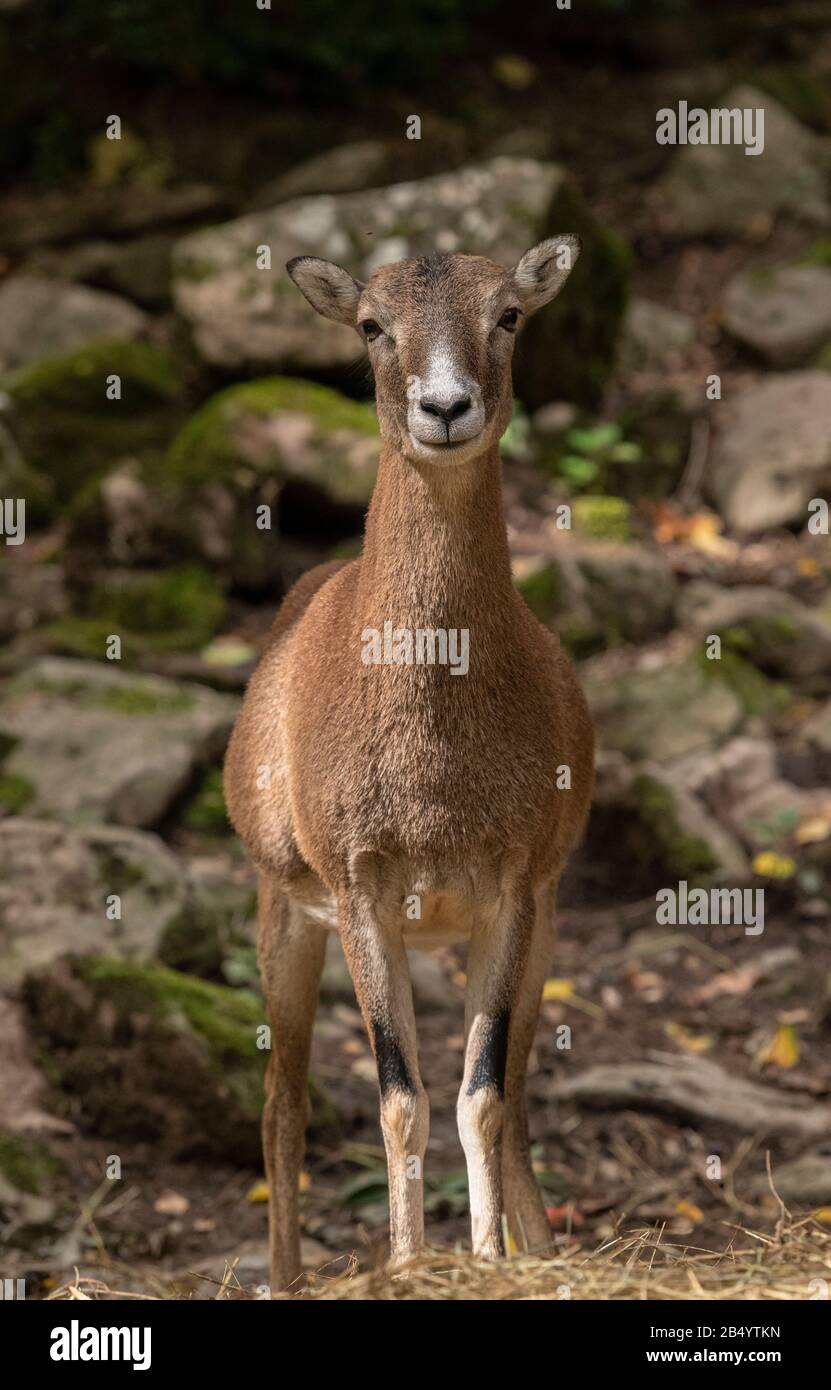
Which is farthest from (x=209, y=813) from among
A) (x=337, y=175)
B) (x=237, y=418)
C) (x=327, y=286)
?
(x=337, y=175)

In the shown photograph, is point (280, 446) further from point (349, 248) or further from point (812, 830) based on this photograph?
point (812, 830)

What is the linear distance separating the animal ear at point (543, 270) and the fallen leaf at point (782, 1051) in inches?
191

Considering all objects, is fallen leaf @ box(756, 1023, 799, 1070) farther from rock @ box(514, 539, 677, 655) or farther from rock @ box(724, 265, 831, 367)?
rock @ box(724, 265, 831, 367)

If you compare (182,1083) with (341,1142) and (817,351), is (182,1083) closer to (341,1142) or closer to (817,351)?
(341,1142)

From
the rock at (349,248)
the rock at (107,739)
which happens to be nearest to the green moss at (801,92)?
the rock at (349,248)

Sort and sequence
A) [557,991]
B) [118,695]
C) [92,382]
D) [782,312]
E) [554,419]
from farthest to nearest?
[782,312], [92,382], [554,419], [118,695], [557,991]

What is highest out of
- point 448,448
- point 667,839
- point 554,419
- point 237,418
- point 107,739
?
point 554,419

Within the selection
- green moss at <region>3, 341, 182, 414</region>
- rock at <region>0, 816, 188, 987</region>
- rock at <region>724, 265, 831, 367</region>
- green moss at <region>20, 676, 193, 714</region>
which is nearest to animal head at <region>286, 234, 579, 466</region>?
rock at <region>0, 816, 188, 987</region>

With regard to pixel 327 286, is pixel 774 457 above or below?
above

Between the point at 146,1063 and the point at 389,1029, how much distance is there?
302 centimetres

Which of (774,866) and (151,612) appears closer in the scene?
(774,866)

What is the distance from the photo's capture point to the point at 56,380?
15680 millimetres

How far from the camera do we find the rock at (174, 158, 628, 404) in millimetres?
14727

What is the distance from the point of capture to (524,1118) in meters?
7.03
